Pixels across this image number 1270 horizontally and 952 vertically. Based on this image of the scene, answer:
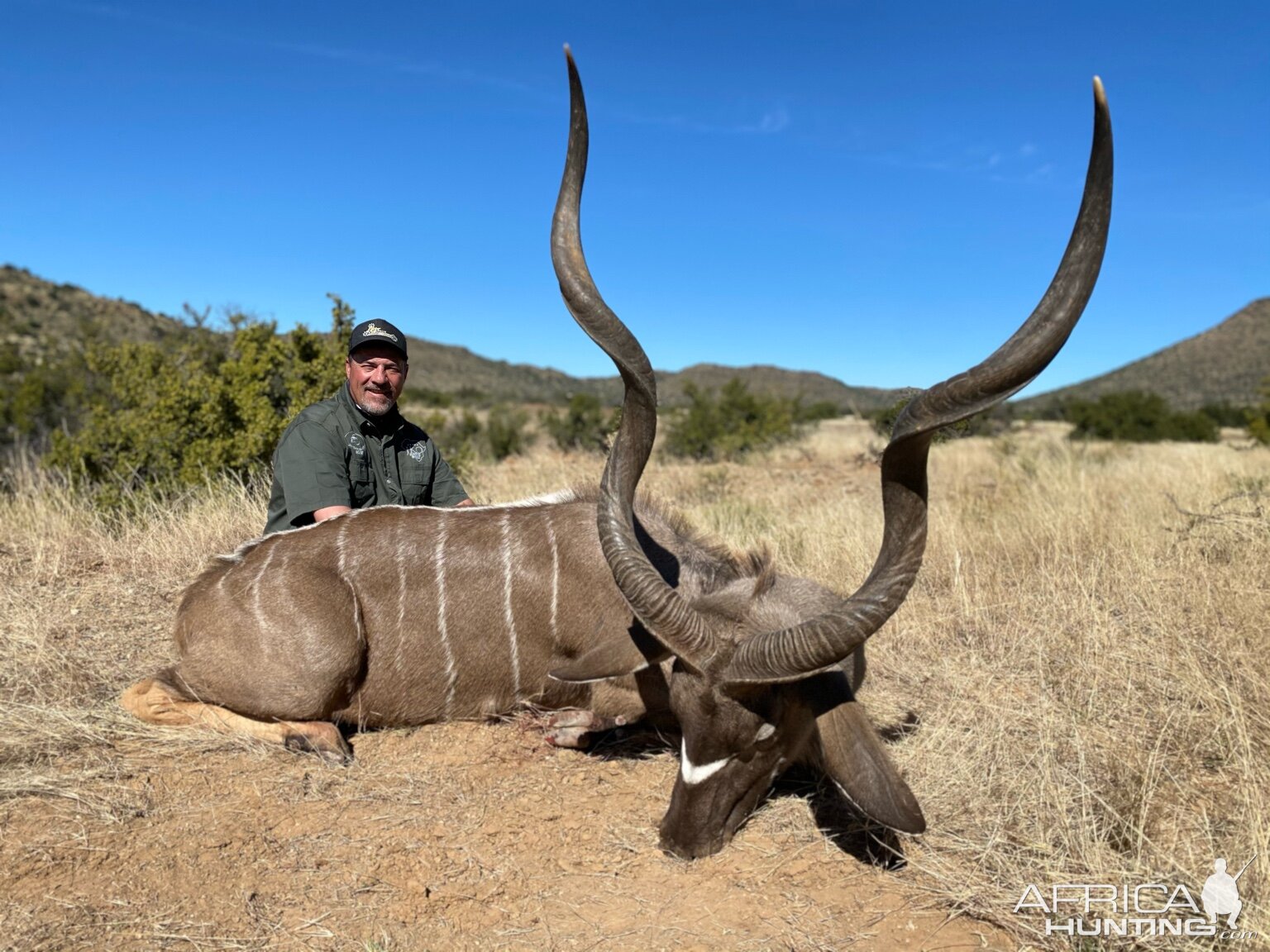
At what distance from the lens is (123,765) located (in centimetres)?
366

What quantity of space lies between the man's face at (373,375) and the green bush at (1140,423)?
816 inches

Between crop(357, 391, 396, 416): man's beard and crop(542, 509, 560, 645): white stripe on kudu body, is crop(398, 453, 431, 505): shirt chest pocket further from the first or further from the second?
crop(542, 509, 560, 645): white stripe on kudu body

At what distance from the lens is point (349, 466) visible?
16.3 ft

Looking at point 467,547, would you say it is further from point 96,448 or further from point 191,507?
point 96,448

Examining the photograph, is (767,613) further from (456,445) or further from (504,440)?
(504,440)

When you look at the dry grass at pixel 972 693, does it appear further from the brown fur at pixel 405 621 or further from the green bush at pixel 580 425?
the green bush at pixel 580 425

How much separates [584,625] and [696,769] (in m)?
1.14

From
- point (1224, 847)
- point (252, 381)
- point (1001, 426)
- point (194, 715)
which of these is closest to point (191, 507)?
point (252, 381)

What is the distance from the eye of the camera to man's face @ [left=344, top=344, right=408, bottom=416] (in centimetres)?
501

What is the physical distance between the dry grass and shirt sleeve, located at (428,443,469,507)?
101cm

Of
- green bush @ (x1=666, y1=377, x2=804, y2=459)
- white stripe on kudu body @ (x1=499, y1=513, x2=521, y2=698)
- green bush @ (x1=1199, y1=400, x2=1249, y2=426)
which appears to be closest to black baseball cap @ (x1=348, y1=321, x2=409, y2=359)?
white stripe on kudu body @ (x1=499, y1=513, x2=521, y2=698)

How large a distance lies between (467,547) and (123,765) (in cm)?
172

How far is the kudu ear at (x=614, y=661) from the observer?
3.46 metres

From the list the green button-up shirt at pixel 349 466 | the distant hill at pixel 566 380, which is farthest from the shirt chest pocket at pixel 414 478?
the distant hill at pixel 566 380
